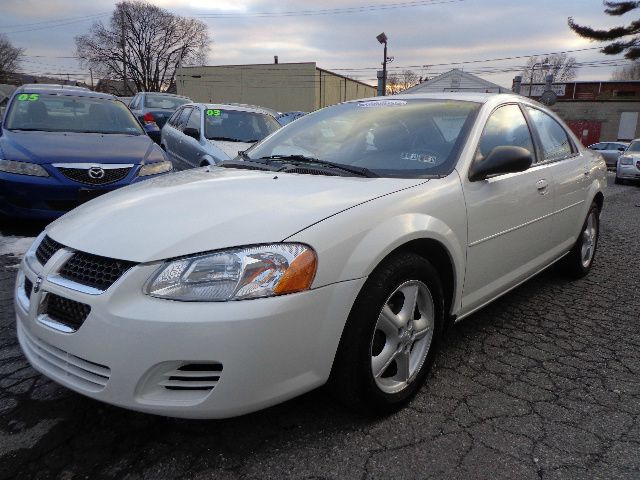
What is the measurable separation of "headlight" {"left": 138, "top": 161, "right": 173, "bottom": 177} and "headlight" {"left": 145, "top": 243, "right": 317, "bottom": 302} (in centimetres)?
380

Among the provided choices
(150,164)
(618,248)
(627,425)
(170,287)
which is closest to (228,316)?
(170,287)

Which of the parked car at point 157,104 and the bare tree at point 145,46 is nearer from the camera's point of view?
the parked car at point 157,104

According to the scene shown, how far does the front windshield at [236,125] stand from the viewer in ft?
24.7

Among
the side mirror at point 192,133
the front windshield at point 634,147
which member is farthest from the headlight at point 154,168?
the front windshield at point 634,147

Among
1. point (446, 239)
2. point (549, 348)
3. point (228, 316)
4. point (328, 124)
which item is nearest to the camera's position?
point (228, 316)

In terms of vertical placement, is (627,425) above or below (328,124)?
below

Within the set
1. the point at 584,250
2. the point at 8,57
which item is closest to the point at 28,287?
the point at 584,250

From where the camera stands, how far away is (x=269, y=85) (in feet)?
177

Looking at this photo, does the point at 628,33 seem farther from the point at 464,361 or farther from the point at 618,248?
the point at 464,361

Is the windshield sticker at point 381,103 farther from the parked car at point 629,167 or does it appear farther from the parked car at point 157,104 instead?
the parked car at point 629,167

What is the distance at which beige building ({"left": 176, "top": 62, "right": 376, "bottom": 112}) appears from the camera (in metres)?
51.8

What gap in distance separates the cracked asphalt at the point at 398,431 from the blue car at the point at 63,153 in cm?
212

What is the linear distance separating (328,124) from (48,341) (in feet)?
6.97

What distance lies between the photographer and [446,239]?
238cm
